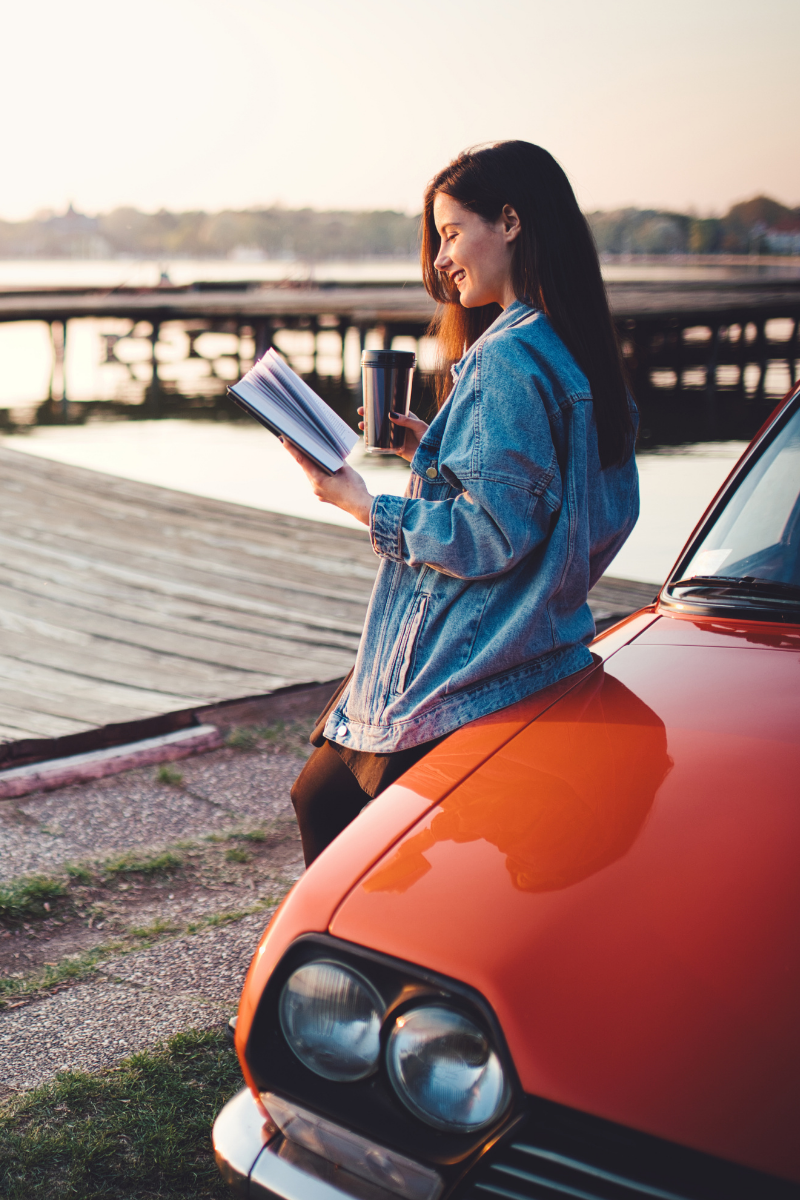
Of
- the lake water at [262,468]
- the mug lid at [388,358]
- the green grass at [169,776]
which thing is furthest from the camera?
the lake water at [262,468]

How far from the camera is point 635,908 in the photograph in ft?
4.34

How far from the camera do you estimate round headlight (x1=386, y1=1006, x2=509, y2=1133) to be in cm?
124

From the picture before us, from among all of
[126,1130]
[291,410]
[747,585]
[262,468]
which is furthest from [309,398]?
[262,468]

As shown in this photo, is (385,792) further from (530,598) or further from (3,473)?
(3,473)

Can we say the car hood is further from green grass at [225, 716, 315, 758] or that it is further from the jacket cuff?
→ green grass at [225, 716, 315, 758]

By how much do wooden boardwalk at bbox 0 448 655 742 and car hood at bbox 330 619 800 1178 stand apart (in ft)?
8.78

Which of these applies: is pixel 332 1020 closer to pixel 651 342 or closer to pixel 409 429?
pixel 409 429

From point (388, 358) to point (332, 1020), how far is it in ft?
3.67

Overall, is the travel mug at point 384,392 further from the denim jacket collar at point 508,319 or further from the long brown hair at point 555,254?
the long brown hair at point 555,254

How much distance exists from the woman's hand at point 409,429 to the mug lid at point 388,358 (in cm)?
10

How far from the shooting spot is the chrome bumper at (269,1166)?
4.31 feet

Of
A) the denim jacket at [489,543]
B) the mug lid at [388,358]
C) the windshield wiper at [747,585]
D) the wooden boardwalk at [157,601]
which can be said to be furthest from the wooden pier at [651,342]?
the denim jacket at [489,543]

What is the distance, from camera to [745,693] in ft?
5.83

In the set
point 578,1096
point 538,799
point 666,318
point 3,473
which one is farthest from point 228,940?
point 666,318
